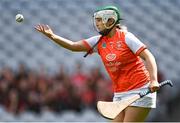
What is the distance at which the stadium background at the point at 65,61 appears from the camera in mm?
11156

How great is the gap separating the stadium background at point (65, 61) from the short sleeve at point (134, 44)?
461 cm

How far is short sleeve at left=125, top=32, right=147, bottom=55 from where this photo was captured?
6395 mm

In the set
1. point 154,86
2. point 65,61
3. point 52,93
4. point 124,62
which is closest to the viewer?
point 154,86

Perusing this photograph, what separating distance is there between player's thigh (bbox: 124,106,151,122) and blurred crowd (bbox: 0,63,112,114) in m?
4.42

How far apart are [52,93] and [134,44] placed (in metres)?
4.86

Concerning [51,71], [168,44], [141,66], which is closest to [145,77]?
[141,66]

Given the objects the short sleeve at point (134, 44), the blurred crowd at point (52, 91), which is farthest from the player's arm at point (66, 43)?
the blurred crowd at point (52, 91)

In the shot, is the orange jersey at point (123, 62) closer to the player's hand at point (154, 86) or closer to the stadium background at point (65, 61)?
the player's hand at point (154, 86)

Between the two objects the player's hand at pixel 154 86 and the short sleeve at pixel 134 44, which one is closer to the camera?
the player's hand at pixel 154 86

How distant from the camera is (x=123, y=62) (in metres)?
6.52

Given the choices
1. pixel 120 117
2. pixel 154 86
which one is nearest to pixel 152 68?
pixel 154 86

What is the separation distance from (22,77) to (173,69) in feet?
9.70

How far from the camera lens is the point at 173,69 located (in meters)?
12.6

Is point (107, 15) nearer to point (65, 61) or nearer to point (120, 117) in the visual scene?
point (120, 117)
